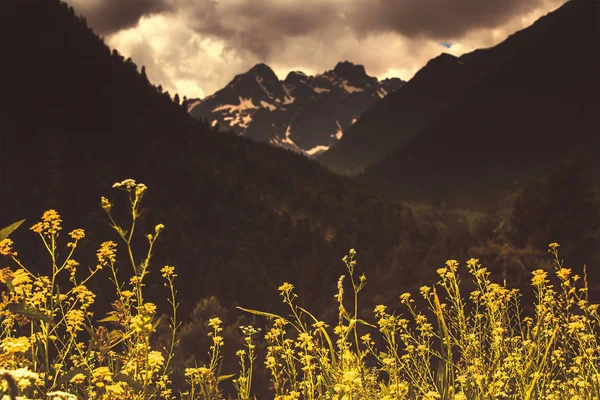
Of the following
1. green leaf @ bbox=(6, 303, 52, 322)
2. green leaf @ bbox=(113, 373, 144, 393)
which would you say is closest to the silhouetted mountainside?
green leaf @ bbox=(113, 373, 144, 393)

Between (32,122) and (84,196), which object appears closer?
(84,196)

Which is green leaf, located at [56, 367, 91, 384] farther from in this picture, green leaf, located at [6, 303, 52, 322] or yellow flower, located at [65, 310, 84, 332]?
yellow flower, located at [65, 310, 84, 332]

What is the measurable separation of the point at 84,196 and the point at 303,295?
113 feet

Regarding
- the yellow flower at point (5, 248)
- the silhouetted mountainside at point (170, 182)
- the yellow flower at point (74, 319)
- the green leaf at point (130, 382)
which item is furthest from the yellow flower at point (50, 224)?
the silhouetted mountainside at point (170, 182)

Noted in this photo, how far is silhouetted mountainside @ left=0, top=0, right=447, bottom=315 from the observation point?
56781 mm

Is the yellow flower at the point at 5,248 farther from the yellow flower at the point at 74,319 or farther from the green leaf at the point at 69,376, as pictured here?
the green leaf at the point at 69,376

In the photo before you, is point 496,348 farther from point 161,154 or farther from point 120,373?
point 161,154

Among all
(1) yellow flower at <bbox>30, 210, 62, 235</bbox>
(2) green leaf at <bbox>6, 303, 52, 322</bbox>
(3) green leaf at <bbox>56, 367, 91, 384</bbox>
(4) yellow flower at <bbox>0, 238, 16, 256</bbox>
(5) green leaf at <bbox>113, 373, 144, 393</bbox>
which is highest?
(1) yellow flower at <bbox>30, 210, 62, 235</bbox>

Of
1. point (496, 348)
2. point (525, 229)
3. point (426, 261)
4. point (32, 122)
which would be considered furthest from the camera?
point (32, 122)

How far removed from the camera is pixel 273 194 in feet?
286

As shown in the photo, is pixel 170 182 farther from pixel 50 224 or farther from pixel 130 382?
pixel 130 382

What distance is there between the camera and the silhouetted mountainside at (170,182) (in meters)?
56.8

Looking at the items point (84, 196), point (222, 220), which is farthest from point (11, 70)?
point (222, 220)

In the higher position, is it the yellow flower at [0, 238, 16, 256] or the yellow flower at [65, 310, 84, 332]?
the yellow flower at [0, 238, 16, 256]
